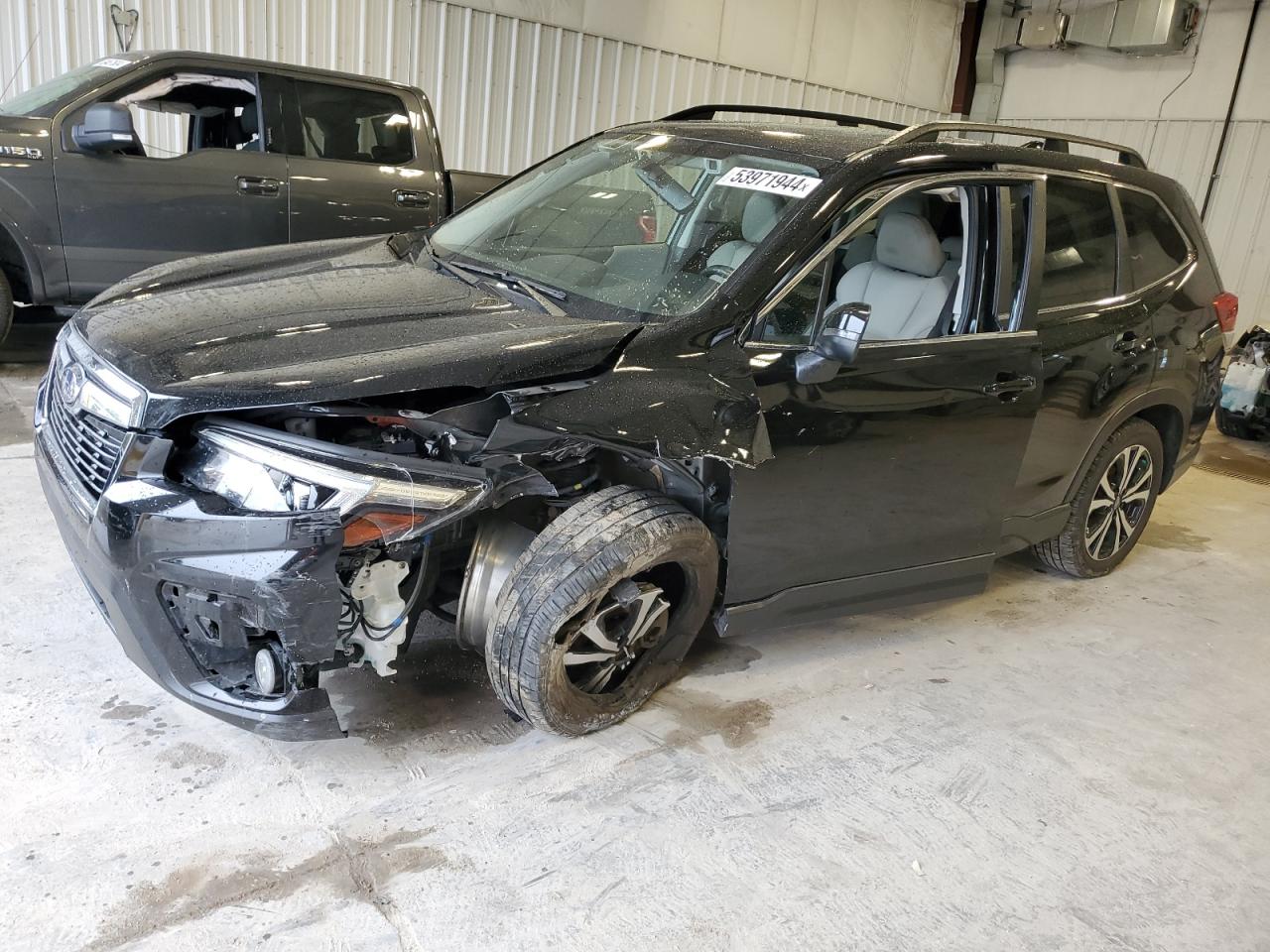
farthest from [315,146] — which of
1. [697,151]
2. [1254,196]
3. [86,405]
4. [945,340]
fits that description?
[1254,196]

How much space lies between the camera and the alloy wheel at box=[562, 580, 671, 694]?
257 centimetres

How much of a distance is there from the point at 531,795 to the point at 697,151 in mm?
2009

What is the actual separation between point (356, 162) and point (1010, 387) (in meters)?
4.24

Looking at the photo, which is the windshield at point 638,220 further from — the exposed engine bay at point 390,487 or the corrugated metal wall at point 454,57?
the corrugated metal wall at point 454,57

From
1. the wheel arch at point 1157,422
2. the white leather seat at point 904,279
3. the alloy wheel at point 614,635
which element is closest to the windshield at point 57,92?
the white leather seat at point 904,279

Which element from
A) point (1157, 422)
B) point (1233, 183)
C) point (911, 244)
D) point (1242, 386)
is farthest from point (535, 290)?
point (1233, 183)

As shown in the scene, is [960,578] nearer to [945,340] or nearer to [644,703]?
[945,340]

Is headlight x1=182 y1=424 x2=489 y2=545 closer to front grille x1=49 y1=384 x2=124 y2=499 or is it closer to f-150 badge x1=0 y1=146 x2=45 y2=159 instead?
front grille x1=49 y1=384 x2=124 y2=499

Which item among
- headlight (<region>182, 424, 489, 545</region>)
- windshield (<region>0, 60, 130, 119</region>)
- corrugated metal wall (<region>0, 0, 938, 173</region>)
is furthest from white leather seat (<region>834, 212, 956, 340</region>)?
corrugated metal wall (<region>0, 0, 938, 173</region>)

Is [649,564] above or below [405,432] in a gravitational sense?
below

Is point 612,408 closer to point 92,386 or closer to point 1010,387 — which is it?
point 92,386

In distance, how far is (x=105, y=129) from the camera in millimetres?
4914

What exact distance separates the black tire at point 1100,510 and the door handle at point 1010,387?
0.85m

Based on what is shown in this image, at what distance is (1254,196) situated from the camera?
31.8ft
